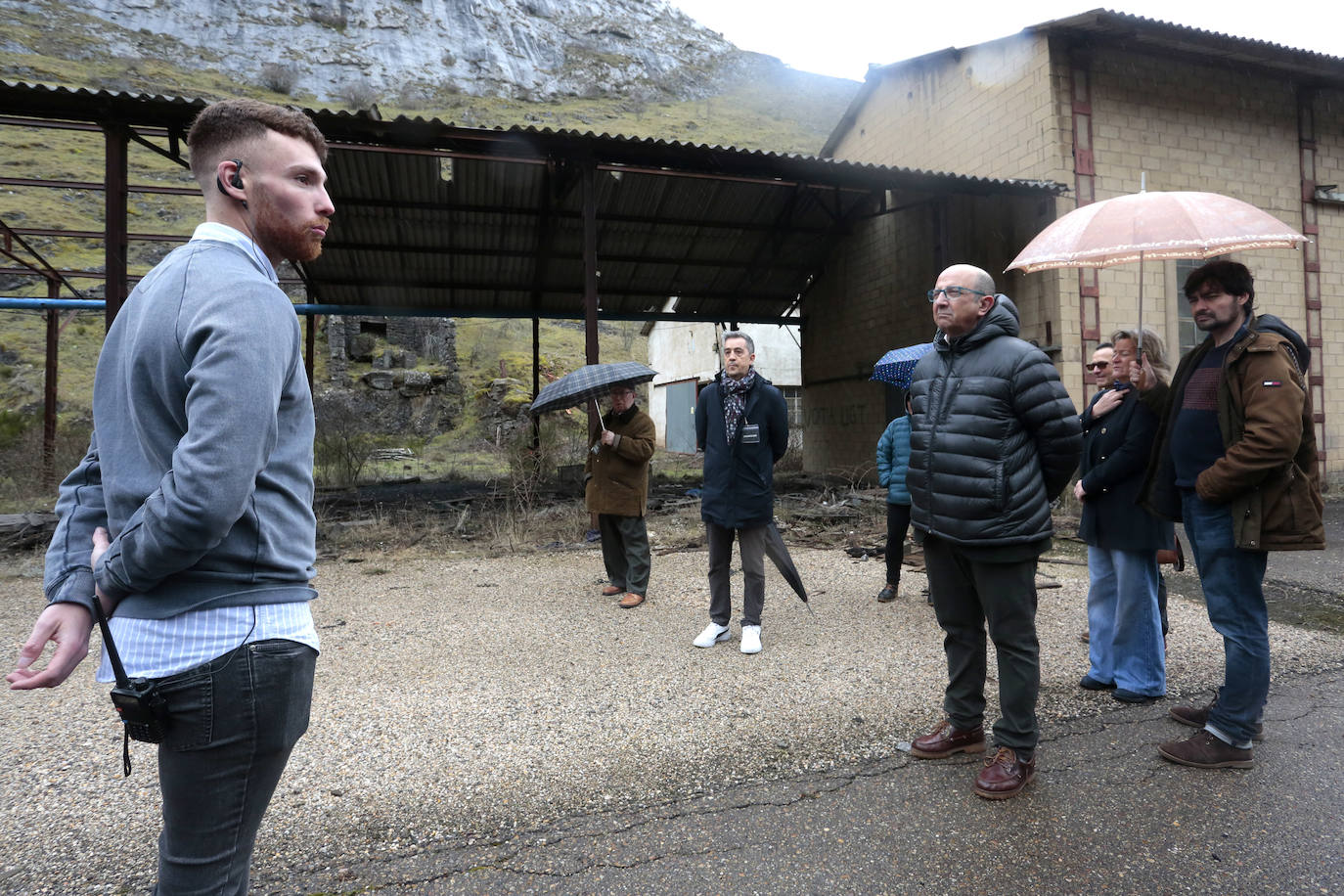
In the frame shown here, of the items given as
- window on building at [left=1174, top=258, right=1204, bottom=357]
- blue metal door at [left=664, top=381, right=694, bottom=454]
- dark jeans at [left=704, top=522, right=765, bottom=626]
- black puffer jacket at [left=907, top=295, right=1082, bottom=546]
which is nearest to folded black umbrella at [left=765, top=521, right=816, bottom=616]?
dark jeans at [left=704, top=522, right=765, bottom=626]

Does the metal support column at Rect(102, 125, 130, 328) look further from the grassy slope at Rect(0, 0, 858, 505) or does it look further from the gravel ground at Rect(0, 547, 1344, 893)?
the grassy slope at Rect(0, 0, 858, 505)

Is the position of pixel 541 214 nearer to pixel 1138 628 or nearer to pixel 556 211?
pixel 556 211

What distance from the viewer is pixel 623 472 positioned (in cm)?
572

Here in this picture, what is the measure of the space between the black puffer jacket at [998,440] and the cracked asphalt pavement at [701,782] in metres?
1.04

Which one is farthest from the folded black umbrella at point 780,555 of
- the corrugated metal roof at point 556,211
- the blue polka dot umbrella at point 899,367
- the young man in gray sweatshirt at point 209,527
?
the corrugated metal roof at point 556,211

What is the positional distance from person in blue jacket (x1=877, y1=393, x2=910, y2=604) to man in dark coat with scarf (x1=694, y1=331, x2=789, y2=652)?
1281 mm

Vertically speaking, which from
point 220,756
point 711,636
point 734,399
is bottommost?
point 711,636

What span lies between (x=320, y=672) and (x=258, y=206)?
3.66m

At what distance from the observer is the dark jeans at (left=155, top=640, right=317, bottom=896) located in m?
1.16

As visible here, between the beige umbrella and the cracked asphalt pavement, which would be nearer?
the cracked asphalt pavement

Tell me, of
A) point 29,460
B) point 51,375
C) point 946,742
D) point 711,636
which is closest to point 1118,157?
point 711,636

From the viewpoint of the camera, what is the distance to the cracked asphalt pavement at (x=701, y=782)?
231cm

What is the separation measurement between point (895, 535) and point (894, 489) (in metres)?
0.39

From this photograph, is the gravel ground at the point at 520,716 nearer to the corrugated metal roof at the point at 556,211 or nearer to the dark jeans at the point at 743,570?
the dark jeans at the point at 743,570
